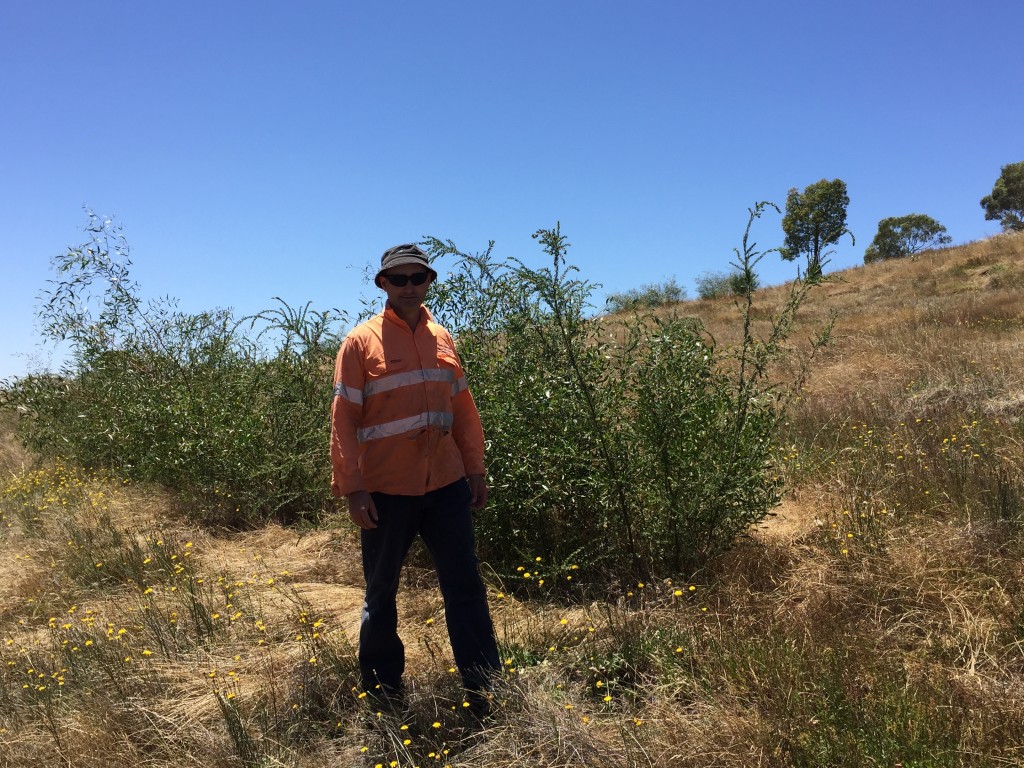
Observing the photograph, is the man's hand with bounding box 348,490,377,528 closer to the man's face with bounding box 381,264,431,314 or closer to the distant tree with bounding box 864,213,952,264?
the man's face with bounding box 381,264,431,314

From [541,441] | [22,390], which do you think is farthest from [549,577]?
[22,390]

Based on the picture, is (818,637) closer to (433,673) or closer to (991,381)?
(433,673)

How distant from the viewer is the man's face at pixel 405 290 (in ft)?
8.98

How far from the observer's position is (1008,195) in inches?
1709

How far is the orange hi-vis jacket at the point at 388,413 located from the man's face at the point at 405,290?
0.21 ft

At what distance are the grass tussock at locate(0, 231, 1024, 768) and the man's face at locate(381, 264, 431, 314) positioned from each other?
5.21 ft

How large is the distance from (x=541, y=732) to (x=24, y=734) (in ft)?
7.41

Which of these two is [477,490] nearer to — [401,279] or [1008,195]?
[401,279]

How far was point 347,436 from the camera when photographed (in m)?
2.66

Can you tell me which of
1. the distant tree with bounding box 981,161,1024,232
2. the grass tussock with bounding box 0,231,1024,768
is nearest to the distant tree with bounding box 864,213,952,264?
the distant tree with bounding box 981,161,1024,232

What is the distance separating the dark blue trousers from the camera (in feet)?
8.95

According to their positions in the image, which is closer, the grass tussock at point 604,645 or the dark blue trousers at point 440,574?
the grass tussock at point 604,645

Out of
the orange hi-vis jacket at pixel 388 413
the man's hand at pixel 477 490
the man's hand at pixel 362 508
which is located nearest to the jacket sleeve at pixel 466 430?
the man's hand at pixel 477 490

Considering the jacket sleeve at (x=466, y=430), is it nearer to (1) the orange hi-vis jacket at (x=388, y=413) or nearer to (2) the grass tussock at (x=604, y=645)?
(1) the orange hi-vis jacket at (x=388, y=413)
